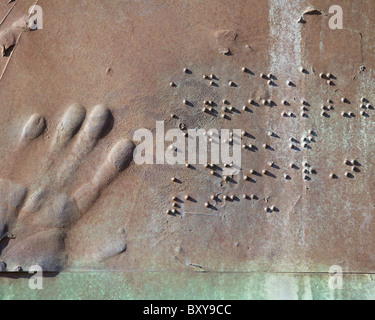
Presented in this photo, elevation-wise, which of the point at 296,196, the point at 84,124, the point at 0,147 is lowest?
the point at 296,196

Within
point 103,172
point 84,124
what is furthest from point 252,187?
point 84,124

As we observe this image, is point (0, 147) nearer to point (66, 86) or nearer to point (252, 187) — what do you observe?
point (66, 86)

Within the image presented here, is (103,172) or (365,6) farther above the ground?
(365,6)

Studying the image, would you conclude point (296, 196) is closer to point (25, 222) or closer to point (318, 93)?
point (318, 93)

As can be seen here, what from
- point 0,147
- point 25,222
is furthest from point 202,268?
point 0,147

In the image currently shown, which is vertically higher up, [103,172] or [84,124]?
[84,124]

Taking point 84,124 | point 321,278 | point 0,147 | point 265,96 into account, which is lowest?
point 321,278
